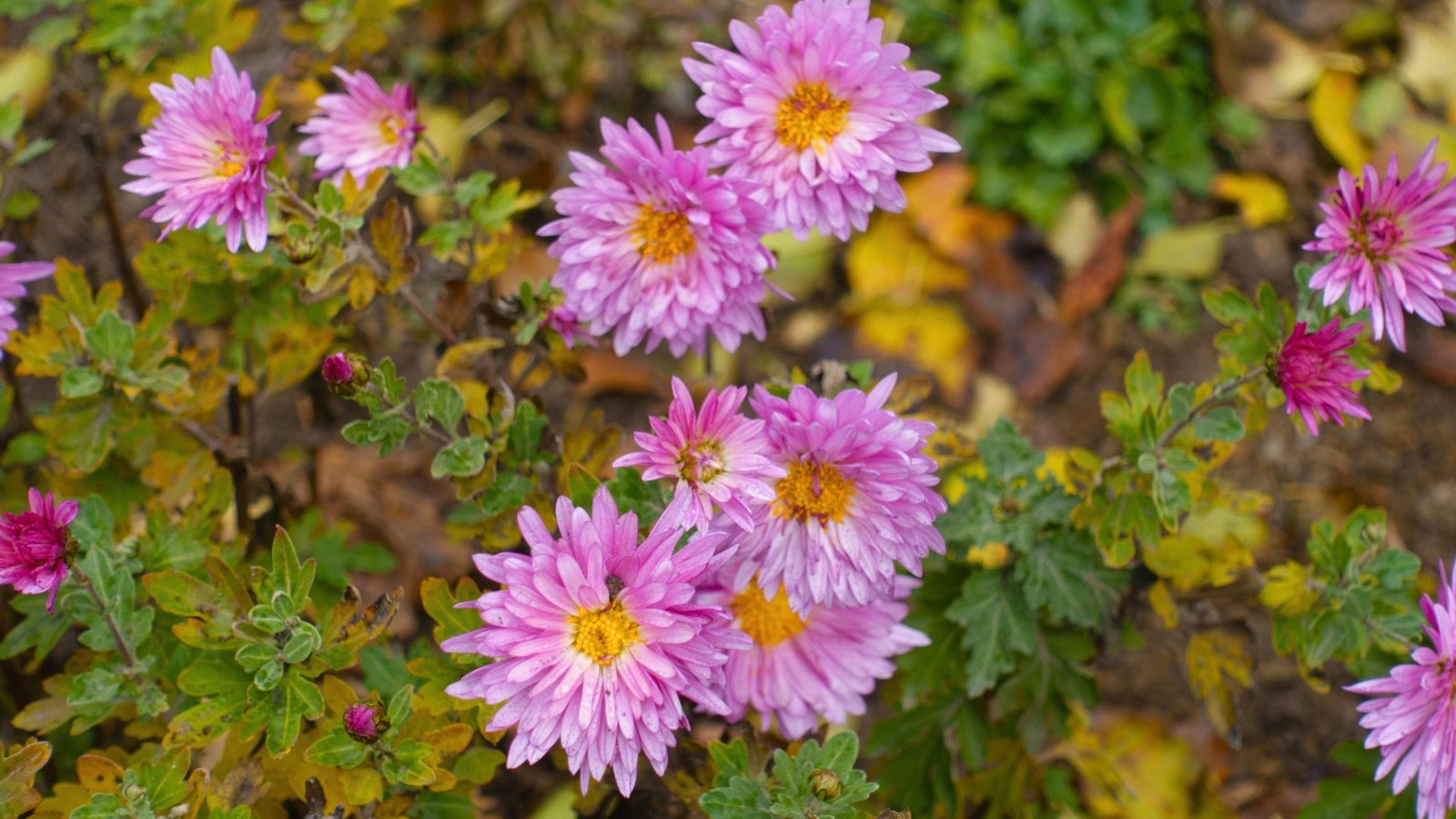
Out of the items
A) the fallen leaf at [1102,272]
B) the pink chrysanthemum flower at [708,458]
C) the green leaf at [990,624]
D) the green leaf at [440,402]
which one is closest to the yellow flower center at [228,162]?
the green leaf at [440,402]

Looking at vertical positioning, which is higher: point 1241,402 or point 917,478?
point 917,478

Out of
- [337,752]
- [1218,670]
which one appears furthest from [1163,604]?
[337,752]

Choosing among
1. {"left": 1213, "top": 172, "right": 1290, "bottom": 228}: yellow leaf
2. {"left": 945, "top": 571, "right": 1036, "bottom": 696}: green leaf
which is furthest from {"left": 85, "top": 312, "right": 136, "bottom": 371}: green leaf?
{"left": 1213, "top": 172, "right": 1290, "bottom": 228}: yellow leaf

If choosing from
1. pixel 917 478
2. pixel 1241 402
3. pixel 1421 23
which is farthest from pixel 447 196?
pixel 1421 23

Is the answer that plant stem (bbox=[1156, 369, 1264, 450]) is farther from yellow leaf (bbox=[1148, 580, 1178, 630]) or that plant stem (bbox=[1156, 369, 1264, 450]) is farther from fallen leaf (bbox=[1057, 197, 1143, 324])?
fallen leaf (bbox=[1057, 197, 1143, 324])

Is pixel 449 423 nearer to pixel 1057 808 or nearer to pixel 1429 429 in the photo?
pixel 1057 808

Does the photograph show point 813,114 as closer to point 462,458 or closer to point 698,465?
point 698,465

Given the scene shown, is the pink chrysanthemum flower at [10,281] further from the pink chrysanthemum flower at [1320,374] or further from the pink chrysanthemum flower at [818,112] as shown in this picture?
the pink chrysanthemum flower at [1320,374]

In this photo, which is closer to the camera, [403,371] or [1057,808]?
[1057,808]
